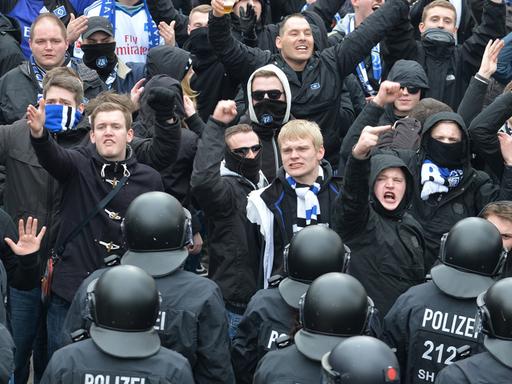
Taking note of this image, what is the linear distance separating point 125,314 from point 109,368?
10.5 inches

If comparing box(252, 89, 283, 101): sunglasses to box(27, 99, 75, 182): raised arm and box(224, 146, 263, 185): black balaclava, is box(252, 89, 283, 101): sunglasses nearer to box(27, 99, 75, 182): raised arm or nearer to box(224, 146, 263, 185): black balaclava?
box(224, 146, 263, 185): black balaclava

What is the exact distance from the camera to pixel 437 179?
29.0ft

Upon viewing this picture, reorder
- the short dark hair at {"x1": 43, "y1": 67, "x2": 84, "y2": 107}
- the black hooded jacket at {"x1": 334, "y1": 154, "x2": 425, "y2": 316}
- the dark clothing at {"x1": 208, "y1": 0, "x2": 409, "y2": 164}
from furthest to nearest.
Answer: the dark clothing at {"x1": 208, "y1": 0, "x2": 409, "y2": 164} < the short dark hair at {"x1": 43, "y1": 67, "x2": 84, "y2": 107} < the black hooded jacket at {"x1": 334, "y1": 154, "x2": 425, "y2": 316}

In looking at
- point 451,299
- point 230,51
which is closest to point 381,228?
point 451,299

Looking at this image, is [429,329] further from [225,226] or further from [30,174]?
[30,174]

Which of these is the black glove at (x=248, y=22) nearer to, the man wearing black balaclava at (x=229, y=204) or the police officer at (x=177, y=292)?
the man wearing black balaclava at (x=229, y=204)

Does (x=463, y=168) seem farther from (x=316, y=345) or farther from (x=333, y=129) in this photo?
(x=316, y=345)

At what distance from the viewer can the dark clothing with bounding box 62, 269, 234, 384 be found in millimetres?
6594

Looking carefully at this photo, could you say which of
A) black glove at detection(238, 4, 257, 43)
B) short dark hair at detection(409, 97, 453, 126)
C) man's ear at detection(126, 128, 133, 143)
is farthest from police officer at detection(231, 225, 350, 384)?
black glove at detection(238, 4, 257, 43)

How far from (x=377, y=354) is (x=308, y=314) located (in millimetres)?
825

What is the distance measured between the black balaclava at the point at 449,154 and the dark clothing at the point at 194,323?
2.77 meters

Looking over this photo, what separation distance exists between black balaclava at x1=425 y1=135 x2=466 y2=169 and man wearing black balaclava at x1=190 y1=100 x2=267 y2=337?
1.35m

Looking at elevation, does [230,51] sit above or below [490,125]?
above

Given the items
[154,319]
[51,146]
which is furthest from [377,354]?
[51,146]
